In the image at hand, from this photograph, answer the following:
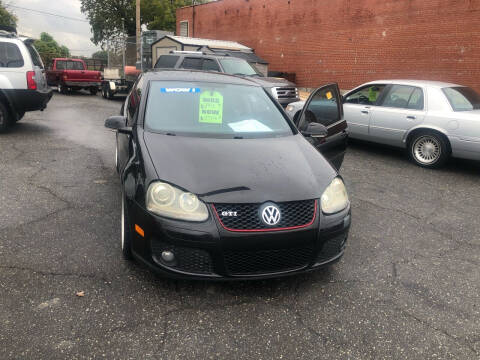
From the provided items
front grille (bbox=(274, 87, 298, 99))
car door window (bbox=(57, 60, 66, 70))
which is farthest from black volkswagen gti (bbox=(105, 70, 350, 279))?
car door window (bbox=(57, 60, 66, 70))

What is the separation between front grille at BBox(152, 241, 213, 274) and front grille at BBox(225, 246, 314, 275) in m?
0.15

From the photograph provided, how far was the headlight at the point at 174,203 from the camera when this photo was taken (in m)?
2.67

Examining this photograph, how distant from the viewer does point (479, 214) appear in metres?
4.95

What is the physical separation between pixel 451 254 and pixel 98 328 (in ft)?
10.6

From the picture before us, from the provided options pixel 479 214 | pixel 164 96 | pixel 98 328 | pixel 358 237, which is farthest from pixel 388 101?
pixel 98 328

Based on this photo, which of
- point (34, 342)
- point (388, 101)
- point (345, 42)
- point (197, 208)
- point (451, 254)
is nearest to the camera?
point (34, 342)

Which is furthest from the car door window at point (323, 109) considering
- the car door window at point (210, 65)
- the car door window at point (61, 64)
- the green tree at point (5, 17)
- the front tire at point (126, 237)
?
the green tree at point (5, 17)

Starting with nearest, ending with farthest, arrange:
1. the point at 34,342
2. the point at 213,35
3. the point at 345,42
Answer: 1. the point at 34,342
2. the point at 345,42
3. the point at 213,35

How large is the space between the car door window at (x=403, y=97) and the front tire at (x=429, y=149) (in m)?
0.58

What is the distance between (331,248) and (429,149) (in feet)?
16.1

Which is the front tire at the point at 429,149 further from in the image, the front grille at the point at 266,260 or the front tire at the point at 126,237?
the front tire at the point at 126,237

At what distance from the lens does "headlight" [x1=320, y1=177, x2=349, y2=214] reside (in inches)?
116

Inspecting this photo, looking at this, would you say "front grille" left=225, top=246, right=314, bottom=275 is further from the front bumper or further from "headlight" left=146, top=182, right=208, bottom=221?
"headlight" left=146, top=182, right=208, bottom=221

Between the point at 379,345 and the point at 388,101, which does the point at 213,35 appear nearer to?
the point at 388,101
